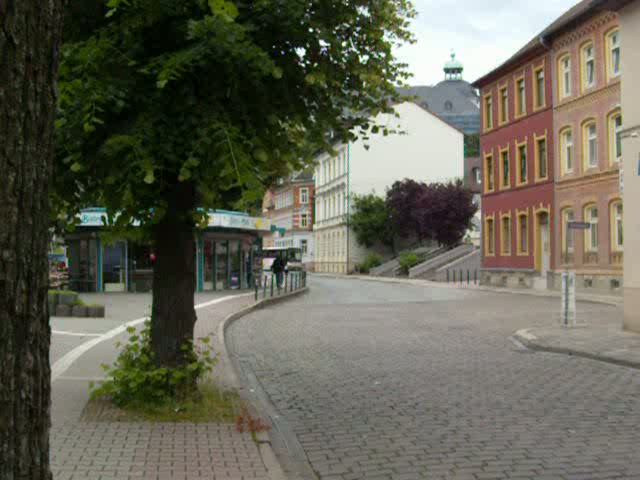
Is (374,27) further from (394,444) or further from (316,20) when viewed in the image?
(394,444)

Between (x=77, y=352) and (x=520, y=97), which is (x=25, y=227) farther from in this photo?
(x=520, y=97)

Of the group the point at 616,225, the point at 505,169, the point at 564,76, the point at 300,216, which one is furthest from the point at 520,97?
the point at 300,216

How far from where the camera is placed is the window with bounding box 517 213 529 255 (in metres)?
39.3

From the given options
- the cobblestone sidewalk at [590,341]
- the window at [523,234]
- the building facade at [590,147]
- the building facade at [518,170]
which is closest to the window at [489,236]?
the building facade at [518,170]

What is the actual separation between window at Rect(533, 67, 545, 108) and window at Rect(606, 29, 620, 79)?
19.6 ft

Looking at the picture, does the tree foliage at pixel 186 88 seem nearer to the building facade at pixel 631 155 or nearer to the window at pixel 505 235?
the building facade at pixel 631 155

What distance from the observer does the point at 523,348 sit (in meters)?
13.9

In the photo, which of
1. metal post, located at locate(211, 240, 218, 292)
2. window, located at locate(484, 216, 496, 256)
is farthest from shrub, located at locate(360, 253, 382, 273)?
metal post, located at locate(211, 240, 218, 292)

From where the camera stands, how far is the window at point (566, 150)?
35438 millimetres

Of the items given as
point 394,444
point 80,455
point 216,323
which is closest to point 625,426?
point 394,444

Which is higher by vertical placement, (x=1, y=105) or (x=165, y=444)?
(x=1, y=105)

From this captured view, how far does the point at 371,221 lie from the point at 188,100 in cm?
5910

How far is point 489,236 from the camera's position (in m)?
44.2

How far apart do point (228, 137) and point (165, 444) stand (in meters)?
2.62
